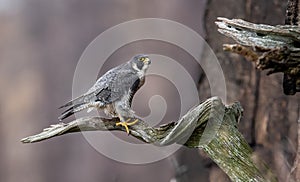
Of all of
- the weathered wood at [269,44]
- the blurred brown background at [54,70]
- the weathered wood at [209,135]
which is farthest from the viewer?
the blurred brown background at [54,70]

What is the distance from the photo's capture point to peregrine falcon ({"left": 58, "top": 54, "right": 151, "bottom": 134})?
1014 millimetres

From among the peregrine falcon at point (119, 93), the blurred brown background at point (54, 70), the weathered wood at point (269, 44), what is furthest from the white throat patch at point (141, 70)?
the blurred brown background at point (54, 70)

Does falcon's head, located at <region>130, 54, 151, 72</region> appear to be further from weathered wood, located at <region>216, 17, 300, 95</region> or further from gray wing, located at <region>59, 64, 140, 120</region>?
weathered wood, located at <region>216, 17, 300, 95</region>

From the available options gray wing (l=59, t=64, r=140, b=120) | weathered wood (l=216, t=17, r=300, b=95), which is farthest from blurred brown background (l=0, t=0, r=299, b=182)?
weathered wood (l=216, t=17, r=300, b=95)

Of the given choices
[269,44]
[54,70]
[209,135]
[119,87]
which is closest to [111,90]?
[119,87]

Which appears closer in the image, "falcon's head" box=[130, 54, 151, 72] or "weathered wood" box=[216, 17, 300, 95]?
"weathered wood" box=[216, 17, 300, 95]

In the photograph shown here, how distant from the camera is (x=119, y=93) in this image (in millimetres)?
1021

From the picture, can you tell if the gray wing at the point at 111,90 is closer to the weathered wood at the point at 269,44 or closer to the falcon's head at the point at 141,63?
the falcon's head at the point at 141,63

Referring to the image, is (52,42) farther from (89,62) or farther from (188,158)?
(89,62)

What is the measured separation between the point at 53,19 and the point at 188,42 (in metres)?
0.67

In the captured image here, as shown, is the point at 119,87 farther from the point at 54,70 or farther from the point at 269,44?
the point at 54,70

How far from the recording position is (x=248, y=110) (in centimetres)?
Result: 177

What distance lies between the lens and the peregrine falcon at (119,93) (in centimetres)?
101

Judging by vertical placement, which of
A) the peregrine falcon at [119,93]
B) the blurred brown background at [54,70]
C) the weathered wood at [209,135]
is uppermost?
the peregrine falcon at [119,93]
